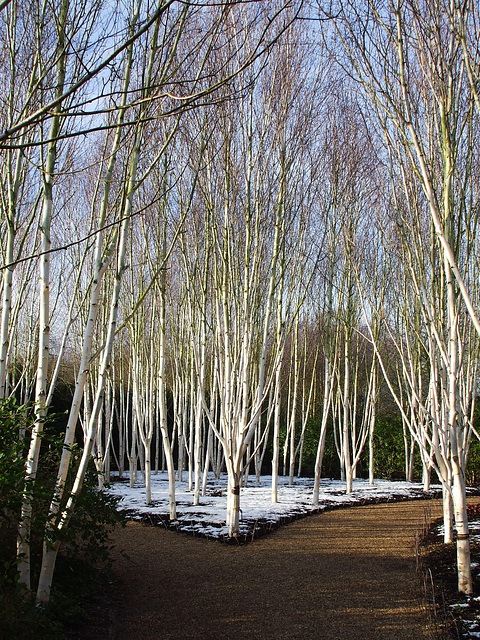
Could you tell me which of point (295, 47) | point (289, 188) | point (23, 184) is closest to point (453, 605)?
point (289, 188)

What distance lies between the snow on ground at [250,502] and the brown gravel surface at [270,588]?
0.95 feet

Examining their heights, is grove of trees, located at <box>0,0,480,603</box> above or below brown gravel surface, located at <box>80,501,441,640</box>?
above

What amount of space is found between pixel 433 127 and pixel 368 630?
3451mm

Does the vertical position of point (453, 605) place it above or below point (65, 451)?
below

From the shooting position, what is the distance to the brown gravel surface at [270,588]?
3.08 m

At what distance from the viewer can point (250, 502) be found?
24.8 ft

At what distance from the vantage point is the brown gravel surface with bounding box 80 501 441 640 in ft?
10.1

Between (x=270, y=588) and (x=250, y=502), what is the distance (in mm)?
3776

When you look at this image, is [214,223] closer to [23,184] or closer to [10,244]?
[23,184]

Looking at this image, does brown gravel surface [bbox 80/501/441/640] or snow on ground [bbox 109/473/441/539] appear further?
snow on ground [bbox 109/473/441/539]

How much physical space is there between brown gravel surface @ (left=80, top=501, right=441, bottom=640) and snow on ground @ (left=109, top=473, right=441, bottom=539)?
0.95 feet

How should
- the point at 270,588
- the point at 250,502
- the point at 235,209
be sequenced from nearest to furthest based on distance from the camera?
the point at 270,588
the point at 235,209
the point at 250,502

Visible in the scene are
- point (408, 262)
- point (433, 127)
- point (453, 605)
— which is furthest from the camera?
point (408, 262)

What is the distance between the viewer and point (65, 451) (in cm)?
316
